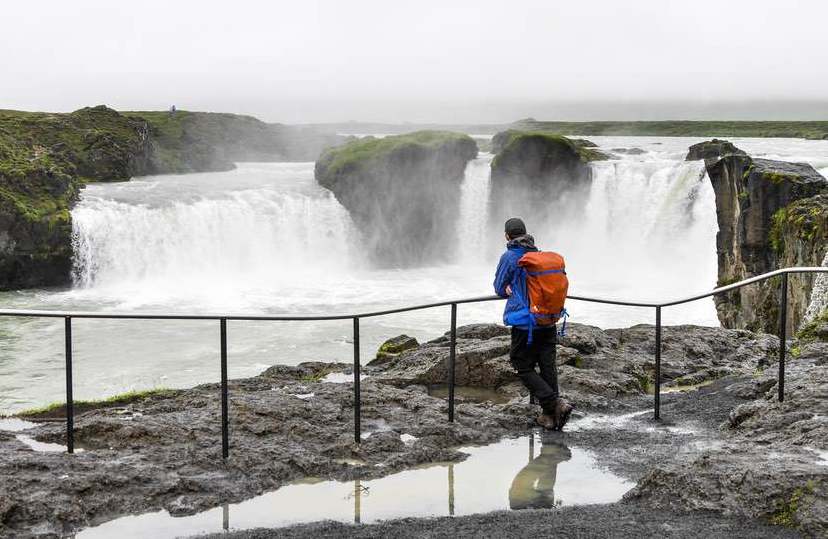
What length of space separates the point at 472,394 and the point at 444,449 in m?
2.98

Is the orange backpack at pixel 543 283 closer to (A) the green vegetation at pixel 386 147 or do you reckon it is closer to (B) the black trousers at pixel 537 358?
(B) the black trousers at pixel 537 358

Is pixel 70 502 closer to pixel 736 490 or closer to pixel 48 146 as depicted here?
pixel 736 490

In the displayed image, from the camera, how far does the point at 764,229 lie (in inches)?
861

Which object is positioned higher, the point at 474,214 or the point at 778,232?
the point at 778,232

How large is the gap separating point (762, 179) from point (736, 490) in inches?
697

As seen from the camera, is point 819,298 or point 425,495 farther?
point 819,298

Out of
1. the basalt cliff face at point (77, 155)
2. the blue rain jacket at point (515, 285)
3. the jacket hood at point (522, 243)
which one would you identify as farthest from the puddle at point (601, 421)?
the basalt cliff face at point (77, 155)

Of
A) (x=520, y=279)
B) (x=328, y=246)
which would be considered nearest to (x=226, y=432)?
(x=520, y=279)

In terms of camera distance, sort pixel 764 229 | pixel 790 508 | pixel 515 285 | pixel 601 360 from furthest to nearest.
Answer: pixel 764 229 → pixel 601 360 → pixel 515 285 → pixel 790 508

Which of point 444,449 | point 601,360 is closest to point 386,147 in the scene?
point 601,360

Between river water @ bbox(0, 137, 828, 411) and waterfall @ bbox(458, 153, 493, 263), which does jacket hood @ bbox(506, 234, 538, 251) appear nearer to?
river water @ bbox(0, 137, 828, 411)

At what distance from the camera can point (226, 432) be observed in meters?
6.70

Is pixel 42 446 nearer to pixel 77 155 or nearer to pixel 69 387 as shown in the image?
pixel 69 387

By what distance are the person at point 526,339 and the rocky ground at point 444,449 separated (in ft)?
0.91
